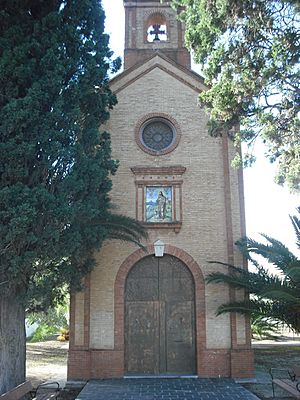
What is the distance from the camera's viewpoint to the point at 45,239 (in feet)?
32.0

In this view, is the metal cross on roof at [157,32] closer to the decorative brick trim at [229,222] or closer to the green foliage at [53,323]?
the decorative brick trim at [229,222]

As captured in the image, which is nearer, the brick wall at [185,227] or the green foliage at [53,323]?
the brick wall at [185,227]

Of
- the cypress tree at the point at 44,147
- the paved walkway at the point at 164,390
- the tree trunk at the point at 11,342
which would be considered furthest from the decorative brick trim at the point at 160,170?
the paved walkway at the point at 164,390

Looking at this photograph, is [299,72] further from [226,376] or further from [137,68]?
[226,376]

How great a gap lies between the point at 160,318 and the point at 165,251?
1.87m

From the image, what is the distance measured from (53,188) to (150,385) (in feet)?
18.1

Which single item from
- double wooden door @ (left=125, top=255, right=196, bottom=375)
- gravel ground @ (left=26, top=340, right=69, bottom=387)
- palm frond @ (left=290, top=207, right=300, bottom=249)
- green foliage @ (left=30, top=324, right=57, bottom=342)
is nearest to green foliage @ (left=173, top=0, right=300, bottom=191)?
palm frond @ (left=290, top=207, right=300, bottom=249)

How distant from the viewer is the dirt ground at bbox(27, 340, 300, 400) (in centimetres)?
1168

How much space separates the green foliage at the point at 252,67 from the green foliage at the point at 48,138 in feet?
7.57

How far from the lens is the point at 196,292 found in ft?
43.8

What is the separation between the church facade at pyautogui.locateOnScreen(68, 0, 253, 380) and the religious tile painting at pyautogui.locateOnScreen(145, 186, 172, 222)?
0.03 meters

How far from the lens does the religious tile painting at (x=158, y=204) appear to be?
13836mm

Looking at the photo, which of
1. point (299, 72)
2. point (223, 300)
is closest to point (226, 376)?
point (223, 300)

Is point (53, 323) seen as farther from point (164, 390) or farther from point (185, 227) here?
point (164, 390)
